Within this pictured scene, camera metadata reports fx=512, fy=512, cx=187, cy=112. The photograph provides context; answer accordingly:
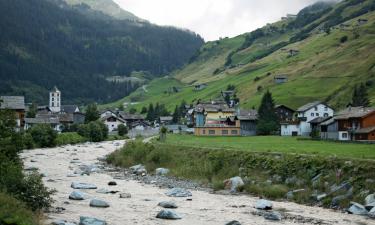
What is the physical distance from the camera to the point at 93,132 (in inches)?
5846

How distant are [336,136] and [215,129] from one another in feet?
130

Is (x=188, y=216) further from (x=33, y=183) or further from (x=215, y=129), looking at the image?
(x=215, y=129)

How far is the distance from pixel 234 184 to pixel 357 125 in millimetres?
56923

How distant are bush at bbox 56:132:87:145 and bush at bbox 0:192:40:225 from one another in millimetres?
104791

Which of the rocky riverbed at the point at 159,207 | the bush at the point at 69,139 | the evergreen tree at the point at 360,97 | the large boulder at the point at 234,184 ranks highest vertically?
the evergreen tree at the point at 360,97

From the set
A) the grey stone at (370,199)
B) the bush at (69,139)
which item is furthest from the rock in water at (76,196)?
the bush at (69,139)

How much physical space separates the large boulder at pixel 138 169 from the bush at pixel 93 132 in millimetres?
76872

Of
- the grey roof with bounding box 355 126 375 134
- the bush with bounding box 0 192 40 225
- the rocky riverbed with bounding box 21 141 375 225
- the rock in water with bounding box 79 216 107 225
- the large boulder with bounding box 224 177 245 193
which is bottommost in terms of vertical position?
the rocky riverbed with bounding box 21 141 375 225

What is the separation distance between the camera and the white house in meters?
130

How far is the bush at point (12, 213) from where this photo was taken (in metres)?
23.7

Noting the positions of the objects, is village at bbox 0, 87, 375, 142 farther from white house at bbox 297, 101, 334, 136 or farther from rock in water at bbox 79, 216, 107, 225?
rock in water at bbox 79, 216, 107, 225

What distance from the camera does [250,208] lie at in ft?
129

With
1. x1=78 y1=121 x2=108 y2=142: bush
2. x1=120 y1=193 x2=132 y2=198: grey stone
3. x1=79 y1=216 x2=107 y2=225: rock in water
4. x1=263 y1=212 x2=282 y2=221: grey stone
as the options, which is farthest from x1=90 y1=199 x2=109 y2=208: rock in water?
x1=78 y1=121 x2=108 y2=142: bush

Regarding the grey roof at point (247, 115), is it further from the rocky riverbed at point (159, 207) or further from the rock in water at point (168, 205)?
the rock in water at point (168, 205)
